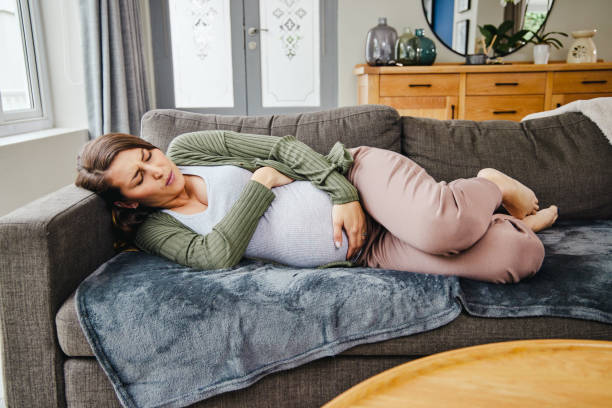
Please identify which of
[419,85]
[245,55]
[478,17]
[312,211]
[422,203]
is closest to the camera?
[422,203]

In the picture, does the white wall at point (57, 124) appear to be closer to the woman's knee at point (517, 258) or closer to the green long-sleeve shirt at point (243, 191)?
the green long-sleeve shirt at point (243, 191)

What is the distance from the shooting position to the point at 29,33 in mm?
2645

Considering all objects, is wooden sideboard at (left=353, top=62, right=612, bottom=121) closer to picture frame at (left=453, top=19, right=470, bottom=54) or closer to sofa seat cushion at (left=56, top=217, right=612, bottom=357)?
picture frame at (left=453, top=19, right=470, bottom=54)

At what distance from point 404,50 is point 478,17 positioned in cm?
78

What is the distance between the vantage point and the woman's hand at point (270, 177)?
133 centimetres

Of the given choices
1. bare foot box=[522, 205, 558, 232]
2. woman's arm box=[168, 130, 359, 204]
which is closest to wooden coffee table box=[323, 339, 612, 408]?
woman's arm box=[168, 130, 359, 204]

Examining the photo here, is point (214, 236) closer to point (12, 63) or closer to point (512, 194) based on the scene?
point (512, 194)

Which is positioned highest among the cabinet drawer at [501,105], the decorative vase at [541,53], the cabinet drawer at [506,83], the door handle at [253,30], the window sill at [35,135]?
the door handle at [253,30]

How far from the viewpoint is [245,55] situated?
377 cm

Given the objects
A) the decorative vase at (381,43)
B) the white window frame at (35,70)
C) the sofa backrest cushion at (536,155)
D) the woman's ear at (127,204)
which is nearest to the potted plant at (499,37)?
the decorative vase at (381,43)

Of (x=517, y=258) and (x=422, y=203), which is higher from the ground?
(x=422, y=203)

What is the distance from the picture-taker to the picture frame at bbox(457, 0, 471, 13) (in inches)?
143

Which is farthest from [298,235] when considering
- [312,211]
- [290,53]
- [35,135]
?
[290,53]

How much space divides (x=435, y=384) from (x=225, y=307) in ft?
1.76
